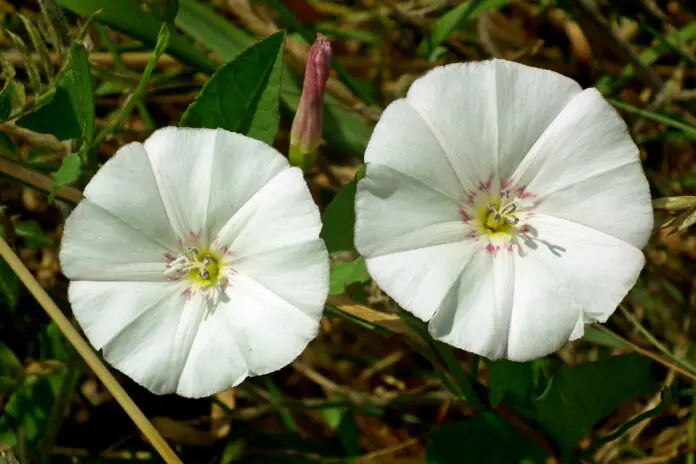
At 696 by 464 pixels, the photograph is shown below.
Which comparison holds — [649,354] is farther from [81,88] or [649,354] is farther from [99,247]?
[81,88]

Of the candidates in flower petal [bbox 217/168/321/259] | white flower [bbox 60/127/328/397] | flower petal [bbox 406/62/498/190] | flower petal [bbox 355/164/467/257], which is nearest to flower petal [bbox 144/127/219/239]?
white flower [bbox 60/127/328/397]

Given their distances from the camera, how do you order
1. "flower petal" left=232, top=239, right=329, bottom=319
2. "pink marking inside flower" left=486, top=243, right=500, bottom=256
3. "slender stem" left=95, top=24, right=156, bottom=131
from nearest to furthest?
"flower petal" left=232, top=239, right=329, bottom=319 < "pink marking inside flower" left=486, top=243, right=500, bottom=256 < "slender stem" left=95, top=24, right=156, bottom=131

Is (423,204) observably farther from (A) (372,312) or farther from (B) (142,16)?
(B) (142,16)

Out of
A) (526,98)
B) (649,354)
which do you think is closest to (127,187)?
(526,98)

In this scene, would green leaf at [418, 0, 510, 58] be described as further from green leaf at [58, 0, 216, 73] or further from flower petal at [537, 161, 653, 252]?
flower petal at [537, 161, 653, 252]

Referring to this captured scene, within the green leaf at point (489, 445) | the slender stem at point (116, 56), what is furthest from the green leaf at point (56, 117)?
the green leaf at point (489, 445)

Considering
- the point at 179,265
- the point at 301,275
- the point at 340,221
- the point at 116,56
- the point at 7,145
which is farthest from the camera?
the point at 116,56

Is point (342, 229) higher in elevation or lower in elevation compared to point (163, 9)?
lower
